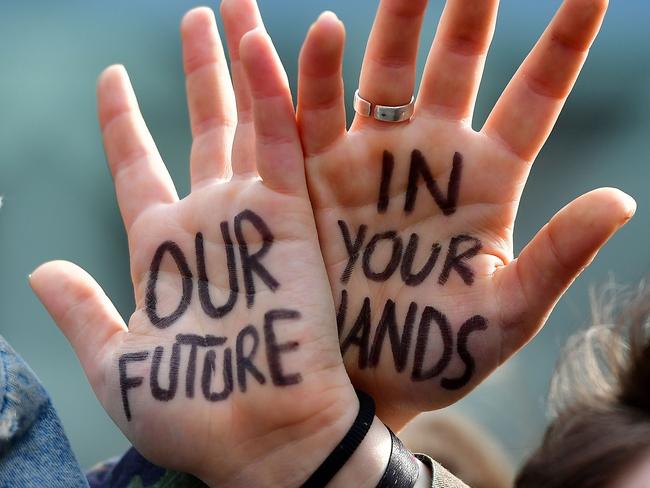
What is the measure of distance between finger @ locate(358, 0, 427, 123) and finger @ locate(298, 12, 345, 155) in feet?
0.25

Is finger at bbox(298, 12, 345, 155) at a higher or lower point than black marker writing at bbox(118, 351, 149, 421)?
higher

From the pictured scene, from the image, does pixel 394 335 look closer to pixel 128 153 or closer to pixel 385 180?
pixel 385 180

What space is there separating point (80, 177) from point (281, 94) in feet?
10.5

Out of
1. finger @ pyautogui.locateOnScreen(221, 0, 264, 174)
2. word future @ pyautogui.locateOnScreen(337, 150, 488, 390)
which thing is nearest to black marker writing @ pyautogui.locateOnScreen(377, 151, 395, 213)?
word future @ pyautogui.locateOnScreen(337, 150, 488, 390)

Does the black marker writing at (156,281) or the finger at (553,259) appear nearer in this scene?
the finger at (553,259)

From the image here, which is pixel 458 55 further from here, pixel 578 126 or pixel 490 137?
pixel 578 126

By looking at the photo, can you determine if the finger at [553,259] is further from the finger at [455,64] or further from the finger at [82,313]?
the finger at [82,313]

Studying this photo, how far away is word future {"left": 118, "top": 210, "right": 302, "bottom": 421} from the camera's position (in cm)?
162

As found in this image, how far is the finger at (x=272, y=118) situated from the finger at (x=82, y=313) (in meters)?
0.41

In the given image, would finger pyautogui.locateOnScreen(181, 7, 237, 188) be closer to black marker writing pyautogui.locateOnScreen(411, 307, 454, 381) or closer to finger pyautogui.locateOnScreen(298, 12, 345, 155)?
finger pyautogui.locateOnScreen(298, 12, 345, 155)

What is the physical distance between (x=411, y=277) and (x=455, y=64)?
0.40m

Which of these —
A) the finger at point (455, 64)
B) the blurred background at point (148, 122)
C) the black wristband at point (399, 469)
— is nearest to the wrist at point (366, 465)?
the black wristband at point (399, 469)

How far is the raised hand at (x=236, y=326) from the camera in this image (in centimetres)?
160

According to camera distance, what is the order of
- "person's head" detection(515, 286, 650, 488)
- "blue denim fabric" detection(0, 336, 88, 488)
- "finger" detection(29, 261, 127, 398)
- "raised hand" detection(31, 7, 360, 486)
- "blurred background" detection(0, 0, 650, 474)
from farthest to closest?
"blurred background" detection(0, 0, 650, 474), "person's head" detection(515, 286, 650, 488), "finger" detection(29, 261, 127, 398), "raised hand" detection(31, 7, 360, 486), "blue denim fabric" detection(0, 336, 88, 488)
